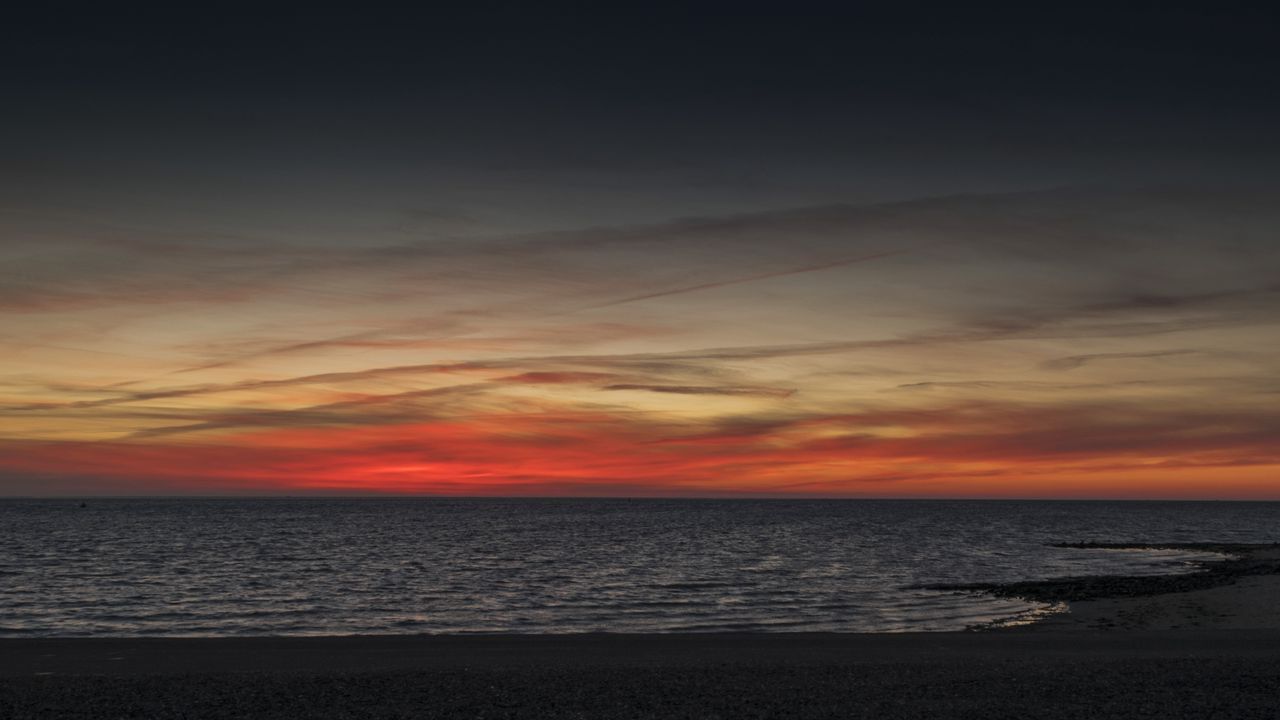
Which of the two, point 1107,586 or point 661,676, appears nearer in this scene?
point 661,676

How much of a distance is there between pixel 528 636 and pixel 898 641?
10704 mm

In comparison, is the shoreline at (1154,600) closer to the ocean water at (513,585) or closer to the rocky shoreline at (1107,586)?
the rocky shoreline at (1107,586)

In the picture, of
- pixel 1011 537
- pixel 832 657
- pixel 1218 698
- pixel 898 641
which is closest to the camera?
pixel 1218 698

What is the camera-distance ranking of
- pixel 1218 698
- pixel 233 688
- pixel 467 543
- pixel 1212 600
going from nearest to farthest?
pixel 1218 698, pixel 233 688, pixel 1212 600, pixel 467 543

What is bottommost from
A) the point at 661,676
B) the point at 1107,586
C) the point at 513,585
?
the point at 513,585

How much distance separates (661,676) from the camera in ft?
70.1

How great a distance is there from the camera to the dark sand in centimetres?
1805

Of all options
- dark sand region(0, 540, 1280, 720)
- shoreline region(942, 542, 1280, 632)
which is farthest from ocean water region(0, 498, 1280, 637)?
dark sand region(0, 540, 1280, 720)

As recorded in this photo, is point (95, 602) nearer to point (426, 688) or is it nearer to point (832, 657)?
point (426, 688)

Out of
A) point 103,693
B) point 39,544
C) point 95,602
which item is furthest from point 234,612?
point 39,544

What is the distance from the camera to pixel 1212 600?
4194cm

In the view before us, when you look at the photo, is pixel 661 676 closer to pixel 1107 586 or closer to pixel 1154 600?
pixel 1154 600

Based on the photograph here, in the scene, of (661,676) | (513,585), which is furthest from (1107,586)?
(661,676)

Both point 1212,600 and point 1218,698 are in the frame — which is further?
point 1212,600
